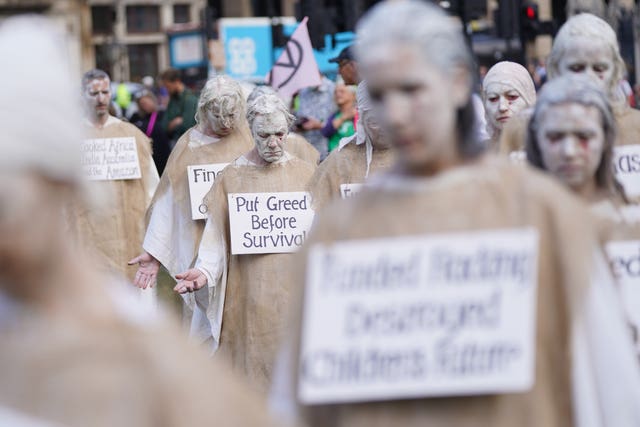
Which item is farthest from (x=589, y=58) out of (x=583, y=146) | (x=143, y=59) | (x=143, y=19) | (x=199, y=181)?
(x=143, y=19)

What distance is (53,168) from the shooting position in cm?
290

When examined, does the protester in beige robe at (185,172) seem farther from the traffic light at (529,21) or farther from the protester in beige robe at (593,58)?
the traffic light at (529,21)

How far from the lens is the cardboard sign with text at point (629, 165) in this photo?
5832mm

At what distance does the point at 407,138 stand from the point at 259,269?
598 cm

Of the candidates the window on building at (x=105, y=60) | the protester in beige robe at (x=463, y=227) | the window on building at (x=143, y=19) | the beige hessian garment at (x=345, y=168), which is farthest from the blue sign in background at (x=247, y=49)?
the window on building at (x=143, y=19)

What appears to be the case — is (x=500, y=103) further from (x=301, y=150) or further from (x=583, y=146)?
(x=583, y=146)

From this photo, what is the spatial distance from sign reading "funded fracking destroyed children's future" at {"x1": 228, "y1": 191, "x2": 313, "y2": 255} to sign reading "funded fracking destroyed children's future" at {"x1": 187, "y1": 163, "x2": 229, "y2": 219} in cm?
140

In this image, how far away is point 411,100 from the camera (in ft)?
11.9

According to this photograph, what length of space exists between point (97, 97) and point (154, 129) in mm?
3907

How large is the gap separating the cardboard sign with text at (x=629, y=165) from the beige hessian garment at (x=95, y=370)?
9.97 feet

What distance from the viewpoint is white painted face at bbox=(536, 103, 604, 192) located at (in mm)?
4574

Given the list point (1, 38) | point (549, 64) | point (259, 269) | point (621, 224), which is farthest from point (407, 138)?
point (259, 269)

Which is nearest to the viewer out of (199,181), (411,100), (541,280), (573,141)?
(411,100)

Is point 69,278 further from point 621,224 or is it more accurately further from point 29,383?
point 621,224
